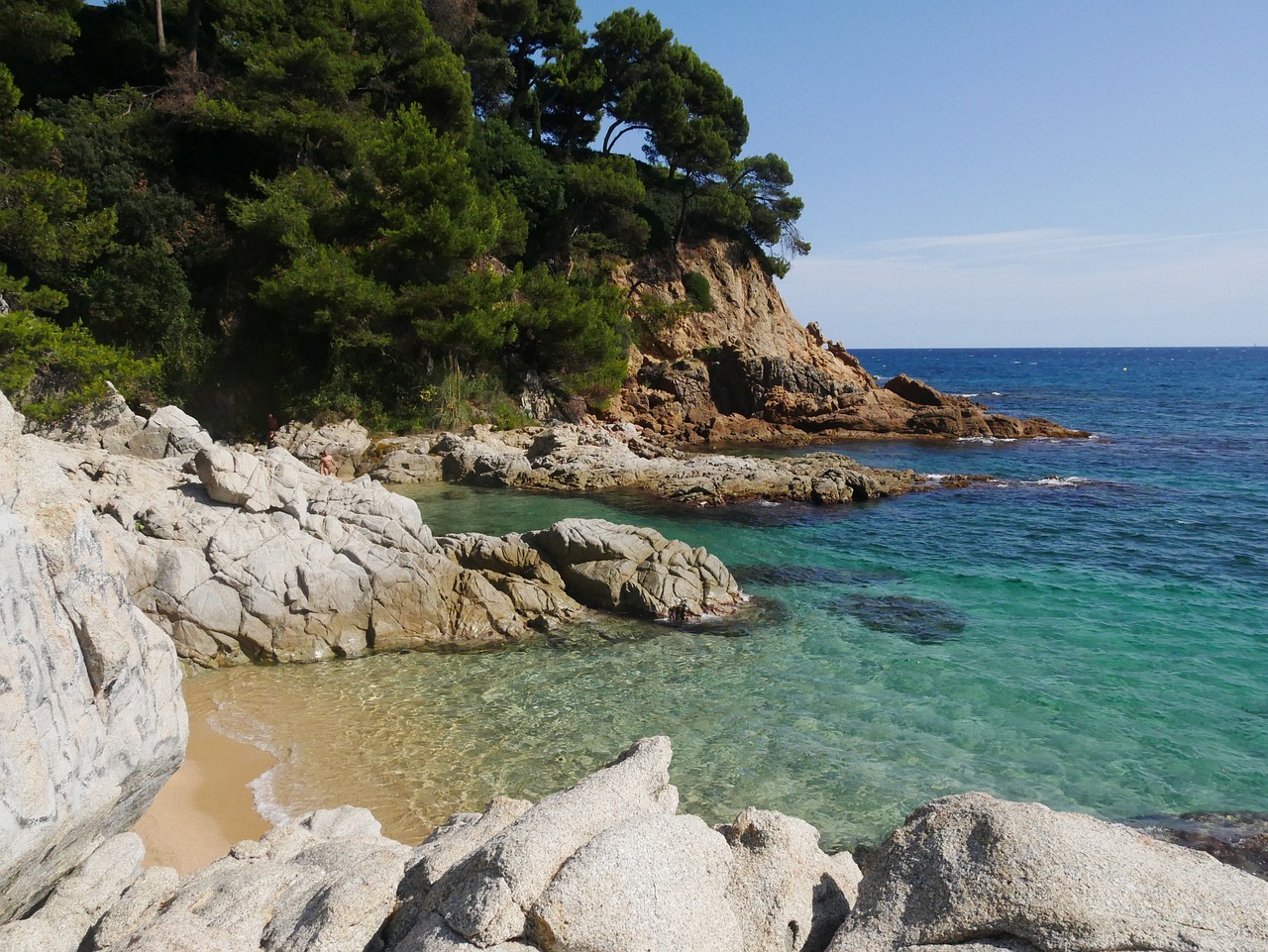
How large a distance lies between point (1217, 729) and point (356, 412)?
2520 centimetres

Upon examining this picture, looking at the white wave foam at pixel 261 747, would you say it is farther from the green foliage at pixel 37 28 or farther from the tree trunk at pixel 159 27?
the tree trunk at pixel 159 27

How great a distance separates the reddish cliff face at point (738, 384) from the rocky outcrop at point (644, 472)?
29.8ft

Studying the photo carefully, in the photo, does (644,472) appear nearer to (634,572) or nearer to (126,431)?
(634,572)

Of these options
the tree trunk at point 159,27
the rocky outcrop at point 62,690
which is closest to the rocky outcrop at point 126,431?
the rocky outcrop at point 62,690

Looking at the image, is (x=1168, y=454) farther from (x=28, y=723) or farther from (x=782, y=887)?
(x=28, y=723)

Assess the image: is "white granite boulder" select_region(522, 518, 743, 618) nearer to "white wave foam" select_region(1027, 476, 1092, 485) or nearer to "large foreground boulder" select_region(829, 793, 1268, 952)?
"large foreground boulder" select_region(829, 793, 1268, 952)

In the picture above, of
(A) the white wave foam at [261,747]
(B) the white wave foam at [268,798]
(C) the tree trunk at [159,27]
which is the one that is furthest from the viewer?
(C) the tree trunk at [159,27]

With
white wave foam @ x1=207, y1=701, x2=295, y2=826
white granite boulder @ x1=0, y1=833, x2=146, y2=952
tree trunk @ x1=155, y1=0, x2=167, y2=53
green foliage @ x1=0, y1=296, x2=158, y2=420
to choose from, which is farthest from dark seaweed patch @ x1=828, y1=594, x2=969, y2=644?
tree trunk @ x1=155, y1=0, x2=167, y2=53

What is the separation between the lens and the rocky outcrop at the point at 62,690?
12.3ft

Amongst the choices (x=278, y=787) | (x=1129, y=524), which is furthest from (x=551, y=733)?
(x=1129, y=524)

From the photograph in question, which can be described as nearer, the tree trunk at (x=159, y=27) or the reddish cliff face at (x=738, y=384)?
the tree trunk at (x=159, y=27)

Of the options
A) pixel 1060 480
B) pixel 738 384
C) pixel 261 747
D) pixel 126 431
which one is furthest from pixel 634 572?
pixel 738 384

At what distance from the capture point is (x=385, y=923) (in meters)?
4.06

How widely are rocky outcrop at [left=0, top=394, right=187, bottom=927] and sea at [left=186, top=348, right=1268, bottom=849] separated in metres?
3.55
